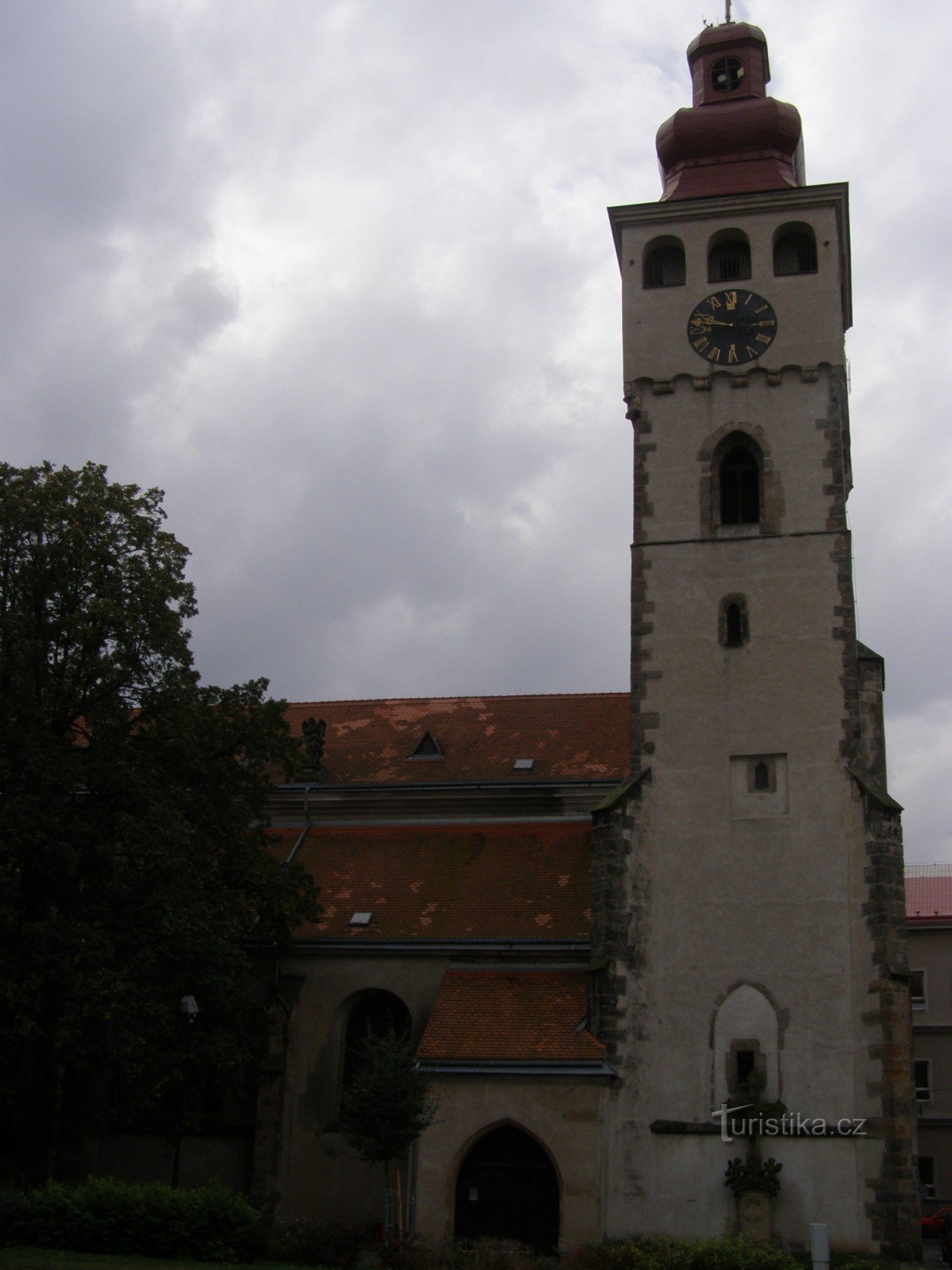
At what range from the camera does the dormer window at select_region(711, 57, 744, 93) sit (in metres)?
34.6

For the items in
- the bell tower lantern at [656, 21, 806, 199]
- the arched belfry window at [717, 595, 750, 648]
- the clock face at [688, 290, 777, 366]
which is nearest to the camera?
the arched belfry window at [717, 595, 750, 648]

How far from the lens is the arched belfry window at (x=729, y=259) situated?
31.7m

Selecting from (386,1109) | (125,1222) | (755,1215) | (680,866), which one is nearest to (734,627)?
(680,866)

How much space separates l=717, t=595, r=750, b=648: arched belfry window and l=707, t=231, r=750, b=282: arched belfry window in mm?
7677

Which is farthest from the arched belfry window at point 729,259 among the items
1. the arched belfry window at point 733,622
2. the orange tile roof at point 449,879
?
the orange tile roof at point 449,879

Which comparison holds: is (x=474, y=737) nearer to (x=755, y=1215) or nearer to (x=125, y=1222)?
(x=755, y=1215)

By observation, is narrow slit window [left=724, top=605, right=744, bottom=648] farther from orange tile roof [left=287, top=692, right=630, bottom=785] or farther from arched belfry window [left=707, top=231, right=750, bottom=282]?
arched belfry window [left=707, top=231, right=750, bottom=282]

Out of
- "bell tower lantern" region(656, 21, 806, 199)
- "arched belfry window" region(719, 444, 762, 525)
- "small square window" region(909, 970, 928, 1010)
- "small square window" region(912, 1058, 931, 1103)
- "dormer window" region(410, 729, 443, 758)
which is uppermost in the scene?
"bell tower lantern" region(656, 21, 806, 199)

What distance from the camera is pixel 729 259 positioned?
3206 centimetres

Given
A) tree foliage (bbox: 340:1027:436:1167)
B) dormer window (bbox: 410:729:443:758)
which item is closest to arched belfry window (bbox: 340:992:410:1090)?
tree foliage (bbox: 340:1027:436:1167)

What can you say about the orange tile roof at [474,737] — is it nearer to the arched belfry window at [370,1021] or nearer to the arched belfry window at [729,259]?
the arched belfry window at [370,1021]

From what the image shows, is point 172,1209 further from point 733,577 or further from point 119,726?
point 733,577

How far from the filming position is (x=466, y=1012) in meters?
26.5

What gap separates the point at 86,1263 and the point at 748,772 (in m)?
14.9
